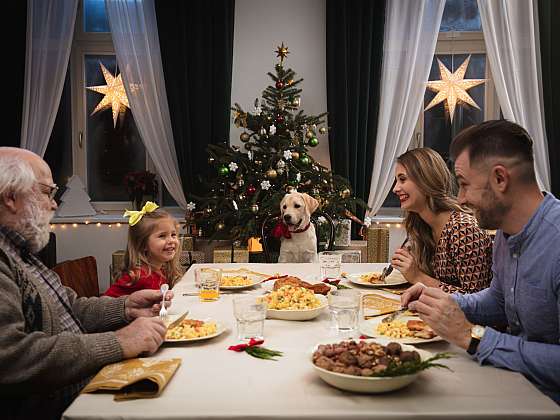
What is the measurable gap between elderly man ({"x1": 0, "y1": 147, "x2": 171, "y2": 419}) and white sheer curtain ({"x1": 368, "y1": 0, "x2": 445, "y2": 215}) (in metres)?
3.91

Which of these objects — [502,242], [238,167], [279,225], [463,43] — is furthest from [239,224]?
[502,242]

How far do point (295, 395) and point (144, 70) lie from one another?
15.0 feet

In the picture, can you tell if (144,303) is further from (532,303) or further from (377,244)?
(377,244)

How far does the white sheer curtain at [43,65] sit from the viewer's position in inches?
210

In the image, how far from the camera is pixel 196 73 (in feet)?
17.7

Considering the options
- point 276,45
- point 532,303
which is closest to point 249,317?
point 532,303

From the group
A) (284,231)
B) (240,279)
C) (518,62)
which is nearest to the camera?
(240,279)

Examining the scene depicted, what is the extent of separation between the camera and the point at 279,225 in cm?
399

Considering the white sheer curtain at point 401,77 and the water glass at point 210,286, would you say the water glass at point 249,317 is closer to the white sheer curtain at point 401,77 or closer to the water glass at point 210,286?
the water glass at point 210,286

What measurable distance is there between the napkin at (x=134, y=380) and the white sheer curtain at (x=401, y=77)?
421 centimetres

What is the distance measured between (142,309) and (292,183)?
3034 mm

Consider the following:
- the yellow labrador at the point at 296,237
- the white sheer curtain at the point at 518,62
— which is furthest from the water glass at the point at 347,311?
the white sheer curtain at the point at 518,62

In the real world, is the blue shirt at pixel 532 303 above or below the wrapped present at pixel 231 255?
above

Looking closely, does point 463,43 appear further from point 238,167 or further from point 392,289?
point 392,289
